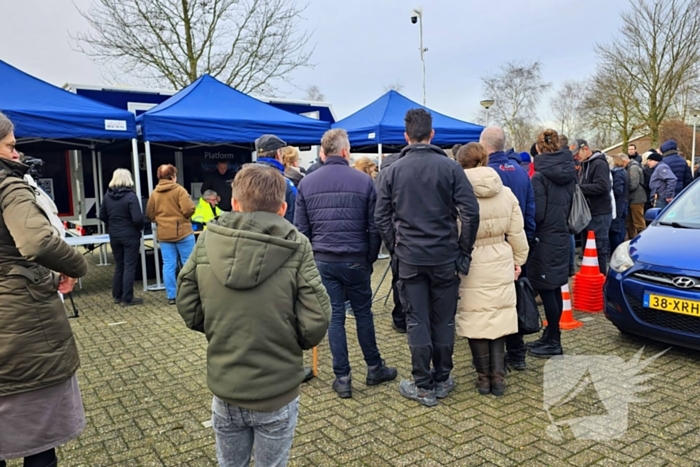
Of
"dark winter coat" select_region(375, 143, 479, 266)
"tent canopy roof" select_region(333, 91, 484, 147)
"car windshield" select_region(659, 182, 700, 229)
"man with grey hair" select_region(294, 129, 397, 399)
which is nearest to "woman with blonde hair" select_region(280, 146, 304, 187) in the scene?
"man with grey hair" select_region(294, 129, 397, 399)

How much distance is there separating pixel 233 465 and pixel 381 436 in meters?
1.33

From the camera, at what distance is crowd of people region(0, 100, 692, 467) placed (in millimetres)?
2037

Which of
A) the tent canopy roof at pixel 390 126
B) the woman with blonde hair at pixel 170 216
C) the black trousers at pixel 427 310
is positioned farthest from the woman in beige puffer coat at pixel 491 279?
the tent canopy roof at pixel 390 126

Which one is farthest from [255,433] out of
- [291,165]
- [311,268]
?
[291,165]

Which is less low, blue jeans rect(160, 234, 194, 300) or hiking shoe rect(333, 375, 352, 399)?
blue jeans rect(160, 234, 194, 300)

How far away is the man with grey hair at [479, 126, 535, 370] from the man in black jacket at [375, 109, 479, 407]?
812 mm

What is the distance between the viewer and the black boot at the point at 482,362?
3.82m

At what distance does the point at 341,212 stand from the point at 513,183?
1.49m

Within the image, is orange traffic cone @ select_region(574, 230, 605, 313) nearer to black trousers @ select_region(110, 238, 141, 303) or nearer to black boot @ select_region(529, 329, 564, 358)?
black boot @ select_region(529, 329, 564, 358)

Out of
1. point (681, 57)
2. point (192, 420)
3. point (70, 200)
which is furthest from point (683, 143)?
point (192, 420)

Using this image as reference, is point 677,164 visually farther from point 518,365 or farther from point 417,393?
point 417,393

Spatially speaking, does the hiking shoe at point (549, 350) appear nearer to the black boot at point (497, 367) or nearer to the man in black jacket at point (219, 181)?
the black boot at point (497, 367)

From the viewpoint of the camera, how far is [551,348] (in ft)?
15.1

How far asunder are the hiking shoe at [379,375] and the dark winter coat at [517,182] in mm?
1613
